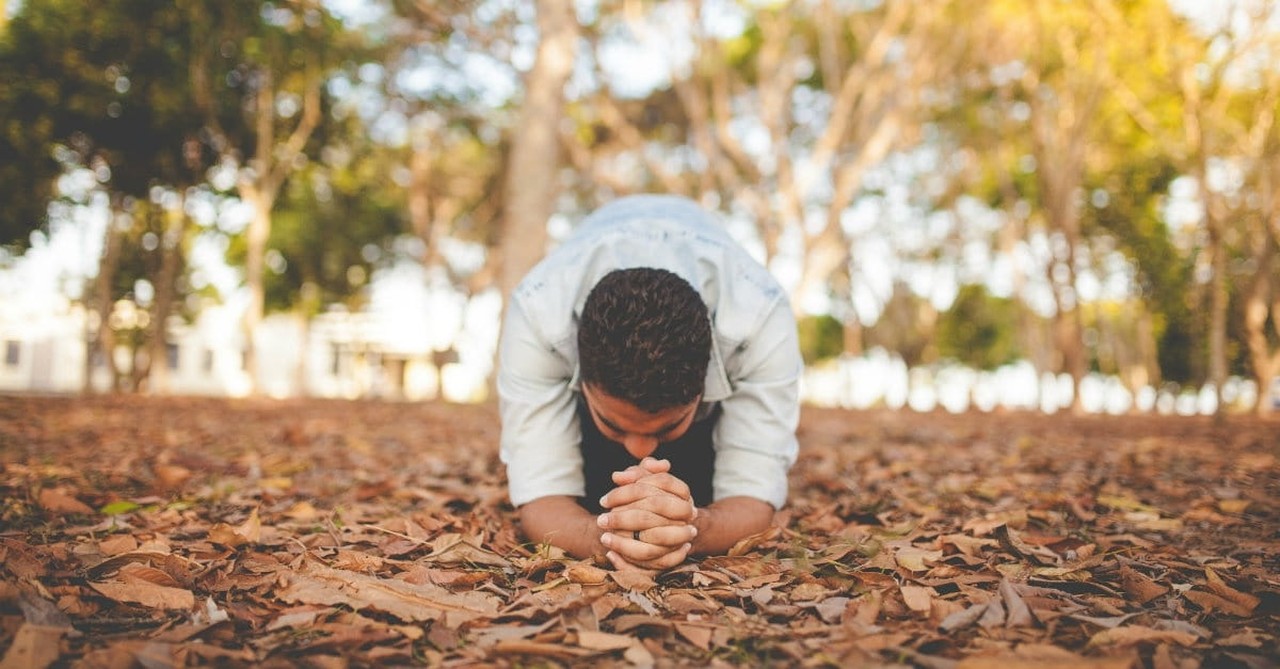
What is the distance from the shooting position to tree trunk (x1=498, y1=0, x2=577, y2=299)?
915 centimetres

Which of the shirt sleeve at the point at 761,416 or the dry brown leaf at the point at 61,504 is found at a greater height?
the shirt sleeve at the point at 761,416

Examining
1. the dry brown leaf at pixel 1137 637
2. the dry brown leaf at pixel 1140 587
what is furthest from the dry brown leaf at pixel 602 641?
the dry brown leaf at pixel 1140 587

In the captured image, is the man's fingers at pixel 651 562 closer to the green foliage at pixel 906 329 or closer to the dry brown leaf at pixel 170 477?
the dry brown leaf at pixel 170 477

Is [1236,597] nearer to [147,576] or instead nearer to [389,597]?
[389,597]

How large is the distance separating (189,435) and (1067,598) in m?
6.20

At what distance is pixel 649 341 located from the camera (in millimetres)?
2232

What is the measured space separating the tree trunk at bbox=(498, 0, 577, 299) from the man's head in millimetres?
6892

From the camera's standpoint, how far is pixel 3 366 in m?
33.2

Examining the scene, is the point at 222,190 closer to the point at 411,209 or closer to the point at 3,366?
the point at 411,209

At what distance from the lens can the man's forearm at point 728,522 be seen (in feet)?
8.13

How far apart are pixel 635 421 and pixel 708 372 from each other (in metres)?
0.37

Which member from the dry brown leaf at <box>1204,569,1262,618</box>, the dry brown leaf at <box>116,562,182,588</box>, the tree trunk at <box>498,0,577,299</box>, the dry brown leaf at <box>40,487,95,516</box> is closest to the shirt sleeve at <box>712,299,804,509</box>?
the dry brown leaf at <box>1204,569,1262,618</box>

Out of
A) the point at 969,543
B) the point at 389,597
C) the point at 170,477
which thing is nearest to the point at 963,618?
the point at 969,543

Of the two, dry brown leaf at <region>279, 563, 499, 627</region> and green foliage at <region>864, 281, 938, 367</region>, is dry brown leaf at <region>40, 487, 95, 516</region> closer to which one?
dry brown leaf at <region>279, 563, 499, 627</region>
